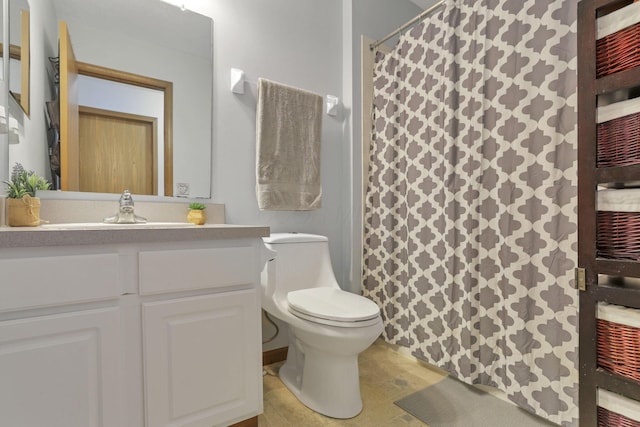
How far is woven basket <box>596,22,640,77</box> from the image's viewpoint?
90cm

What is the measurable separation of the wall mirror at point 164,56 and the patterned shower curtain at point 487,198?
3.62ft

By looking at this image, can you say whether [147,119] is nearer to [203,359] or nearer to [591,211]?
[203,359]

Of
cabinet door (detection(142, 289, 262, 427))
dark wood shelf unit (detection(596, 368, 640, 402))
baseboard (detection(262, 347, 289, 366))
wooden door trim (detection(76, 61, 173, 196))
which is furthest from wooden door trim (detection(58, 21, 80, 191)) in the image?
dark wood shelf unit (detection(596, 368, 640, 402))

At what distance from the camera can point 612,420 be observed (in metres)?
0.95

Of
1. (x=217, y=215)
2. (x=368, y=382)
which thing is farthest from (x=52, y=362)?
(x=368, y=382)

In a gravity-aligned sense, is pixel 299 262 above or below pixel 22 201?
below

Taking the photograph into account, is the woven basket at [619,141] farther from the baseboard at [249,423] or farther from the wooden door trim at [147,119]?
the wooden door trim at [147,119]

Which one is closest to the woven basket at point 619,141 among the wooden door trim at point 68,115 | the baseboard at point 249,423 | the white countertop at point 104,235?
the white countertop at point 104,235

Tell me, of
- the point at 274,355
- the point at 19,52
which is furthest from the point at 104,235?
the point at 274,355

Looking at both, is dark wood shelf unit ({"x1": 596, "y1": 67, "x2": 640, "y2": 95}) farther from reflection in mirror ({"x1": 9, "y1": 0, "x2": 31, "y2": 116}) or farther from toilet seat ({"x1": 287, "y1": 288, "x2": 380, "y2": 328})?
reflection in mirror ({"x1": 9, "y1": 0, "x2": 31, "y2": 116})

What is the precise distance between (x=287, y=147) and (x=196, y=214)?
0.63 metres

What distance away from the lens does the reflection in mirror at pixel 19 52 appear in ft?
3.71

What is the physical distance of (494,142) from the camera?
1.42 m

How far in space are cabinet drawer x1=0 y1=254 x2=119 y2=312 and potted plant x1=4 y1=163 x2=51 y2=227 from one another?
33 centimetres
